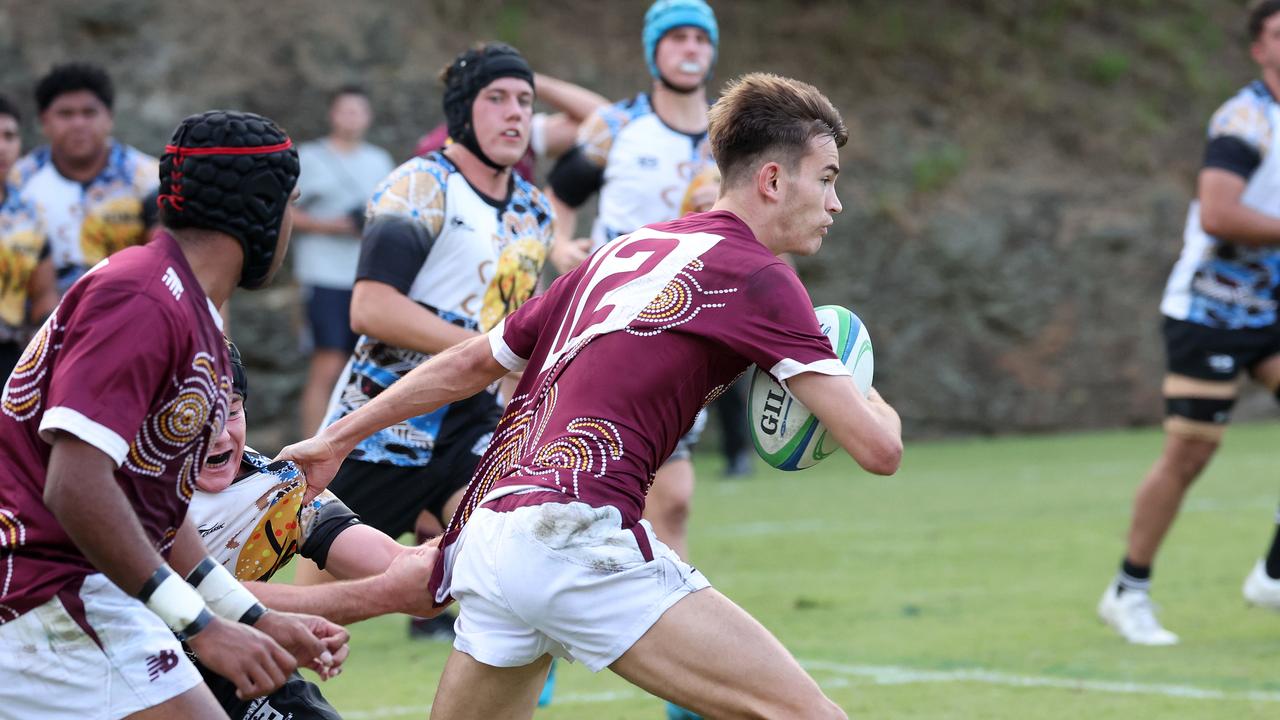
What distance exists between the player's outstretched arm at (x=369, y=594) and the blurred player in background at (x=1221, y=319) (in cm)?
418

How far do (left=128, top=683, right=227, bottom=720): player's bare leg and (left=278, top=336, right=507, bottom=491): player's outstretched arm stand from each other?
947 mm

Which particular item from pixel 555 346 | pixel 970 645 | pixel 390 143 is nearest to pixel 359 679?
pixel 970 645

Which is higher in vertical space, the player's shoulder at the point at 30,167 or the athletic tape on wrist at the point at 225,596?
the player's shoulder at the point at 30,167

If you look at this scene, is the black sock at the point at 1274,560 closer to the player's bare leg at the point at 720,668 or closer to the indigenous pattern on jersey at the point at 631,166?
the indigenous pattern on jersey at the point at 631,166

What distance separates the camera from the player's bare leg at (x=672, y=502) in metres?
6.35

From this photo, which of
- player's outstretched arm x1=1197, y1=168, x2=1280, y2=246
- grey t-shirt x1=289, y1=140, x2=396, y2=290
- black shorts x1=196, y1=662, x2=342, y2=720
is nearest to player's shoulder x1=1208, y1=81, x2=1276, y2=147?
player's outstretched arm x1=1197, y1=168, x2=1280, y2=246

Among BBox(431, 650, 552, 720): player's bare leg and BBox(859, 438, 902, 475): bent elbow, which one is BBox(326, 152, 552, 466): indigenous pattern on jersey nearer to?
BBox(431, 650, 552, 720): player's bare leg

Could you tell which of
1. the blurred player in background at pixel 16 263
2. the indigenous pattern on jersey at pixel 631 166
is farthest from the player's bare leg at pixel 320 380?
the indigenous pattern on jersey at pixel 631 166

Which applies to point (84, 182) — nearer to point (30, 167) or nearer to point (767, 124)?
point (30, 167)

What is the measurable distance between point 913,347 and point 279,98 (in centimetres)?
689

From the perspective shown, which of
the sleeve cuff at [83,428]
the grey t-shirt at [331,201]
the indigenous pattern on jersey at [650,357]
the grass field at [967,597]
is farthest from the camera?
the grey t-shirt at [331,201]

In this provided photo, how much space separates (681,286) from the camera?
3.63 m

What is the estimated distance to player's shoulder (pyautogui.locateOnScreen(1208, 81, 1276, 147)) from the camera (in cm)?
735

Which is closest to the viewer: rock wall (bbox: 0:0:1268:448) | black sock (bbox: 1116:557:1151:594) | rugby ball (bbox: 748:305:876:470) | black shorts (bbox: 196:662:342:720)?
rugby ball (bbox: 748:305:876:470)
